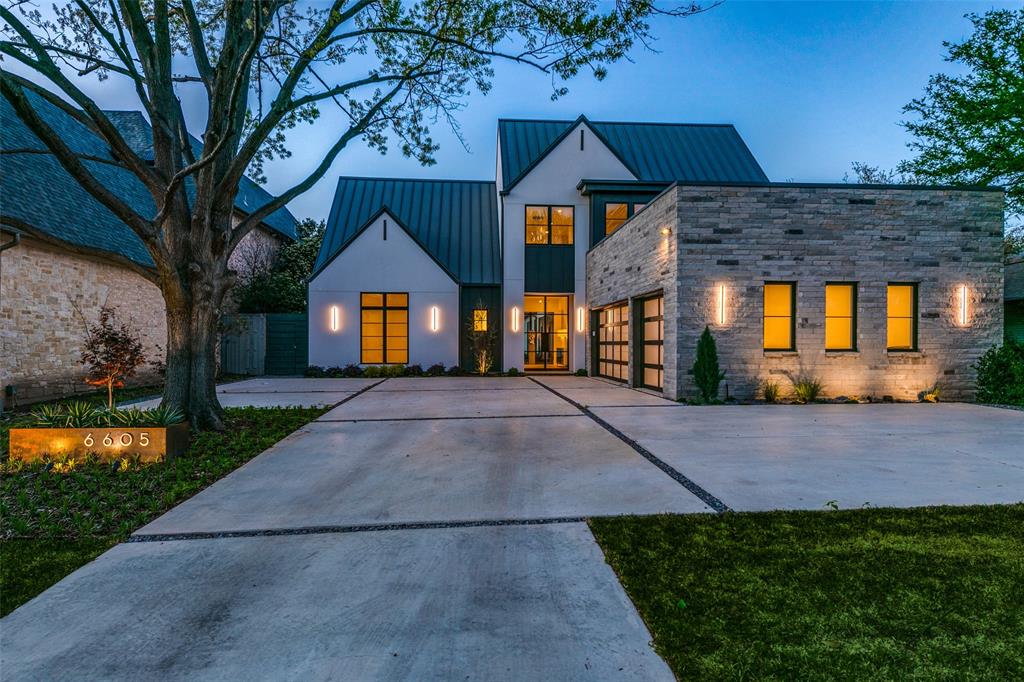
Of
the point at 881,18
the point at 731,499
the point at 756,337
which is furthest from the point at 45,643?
the point at 881,18

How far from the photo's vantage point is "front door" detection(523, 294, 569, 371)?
16734 mm

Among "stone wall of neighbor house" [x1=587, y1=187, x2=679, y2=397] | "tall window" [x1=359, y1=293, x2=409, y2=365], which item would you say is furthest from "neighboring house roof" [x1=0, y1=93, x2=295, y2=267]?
"stone wall of neighbor house" [x1=587, y1=187, x2=679, y2=397]

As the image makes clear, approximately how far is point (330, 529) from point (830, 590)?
9.86ft

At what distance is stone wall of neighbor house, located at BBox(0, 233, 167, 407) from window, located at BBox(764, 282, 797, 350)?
578 inches

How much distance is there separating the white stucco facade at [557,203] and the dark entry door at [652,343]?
4.41m

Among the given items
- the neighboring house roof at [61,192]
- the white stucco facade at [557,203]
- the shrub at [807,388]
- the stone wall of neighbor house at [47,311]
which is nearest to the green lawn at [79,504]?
the neighboring house roof at [61,192]

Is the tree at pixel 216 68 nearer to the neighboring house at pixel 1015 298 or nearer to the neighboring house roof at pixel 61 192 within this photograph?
the neighboring house roof at pixel 61 192

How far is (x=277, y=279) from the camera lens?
1758cm

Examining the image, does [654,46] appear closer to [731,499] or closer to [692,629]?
[731,499]

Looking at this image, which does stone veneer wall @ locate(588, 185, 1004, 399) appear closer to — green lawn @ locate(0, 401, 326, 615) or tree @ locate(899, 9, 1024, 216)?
tree @ locate(899, 9, 1024, 216)

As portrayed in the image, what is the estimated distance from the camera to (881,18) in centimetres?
1286

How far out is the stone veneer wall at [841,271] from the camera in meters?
9.19

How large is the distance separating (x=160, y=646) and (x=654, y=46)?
7277mm

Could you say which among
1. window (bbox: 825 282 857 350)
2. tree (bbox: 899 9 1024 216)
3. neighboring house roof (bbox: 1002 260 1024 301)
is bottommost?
window (bbox: 825 282 857 350)
